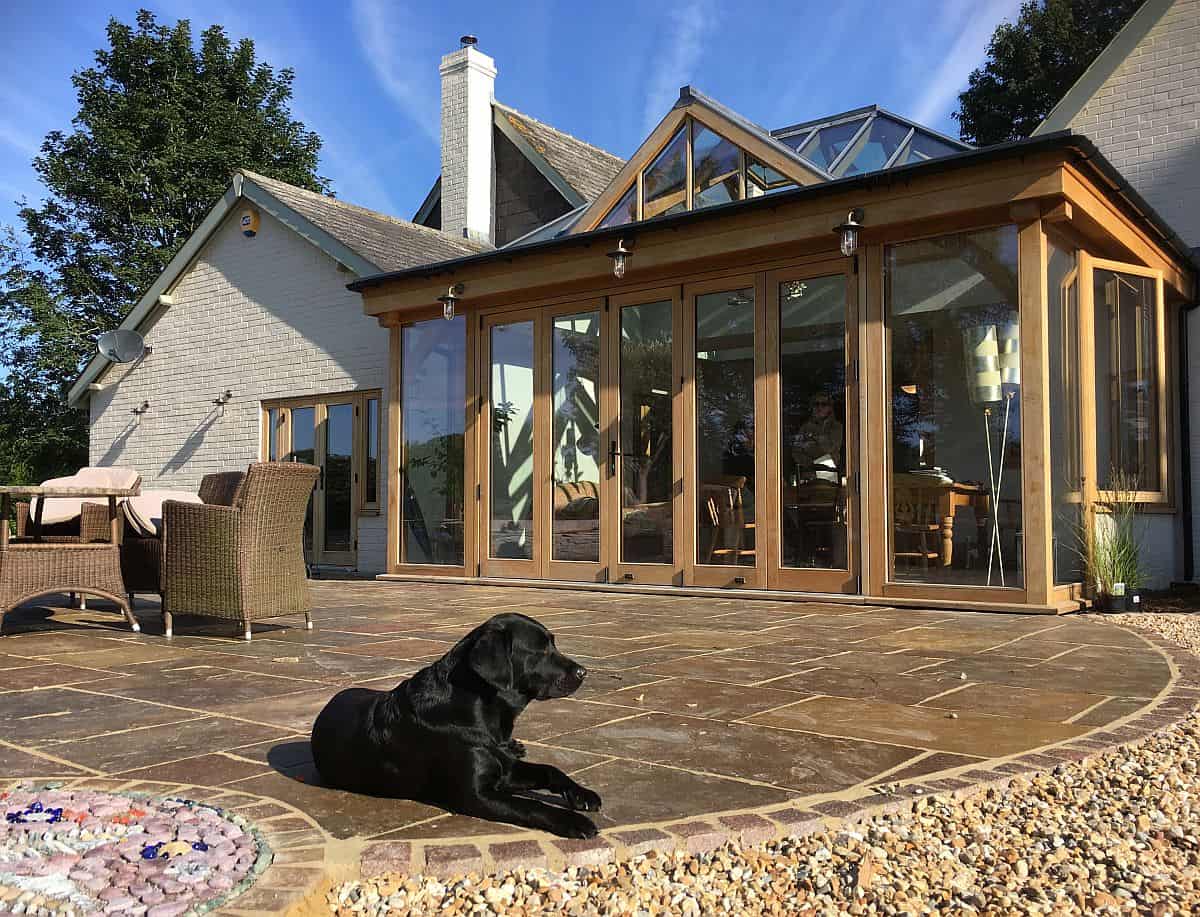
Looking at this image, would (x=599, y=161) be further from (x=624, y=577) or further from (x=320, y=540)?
(x=624, y=577)

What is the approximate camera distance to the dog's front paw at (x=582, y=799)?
215cm

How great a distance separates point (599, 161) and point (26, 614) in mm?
12500

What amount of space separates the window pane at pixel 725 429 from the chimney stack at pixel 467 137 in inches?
312

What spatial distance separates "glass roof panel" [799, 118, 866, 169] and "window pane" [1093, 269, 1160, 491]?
277 cm

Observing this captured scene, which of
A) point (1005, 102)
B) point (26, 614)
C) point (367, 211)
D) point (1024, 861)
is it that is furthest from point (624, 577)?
point (1005, 102)

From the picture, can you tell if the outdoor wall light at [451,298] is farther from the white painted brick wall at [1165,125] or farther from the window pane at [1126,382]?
the white painted brick wall at [1165,125]

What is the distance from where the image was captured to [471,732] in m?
2.17

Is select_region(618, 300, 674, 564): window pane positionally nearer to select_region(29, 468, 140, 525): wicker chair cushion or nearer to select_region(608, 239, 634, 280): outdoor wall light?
select_region(608, 239, 634, 280): outdoor wall light

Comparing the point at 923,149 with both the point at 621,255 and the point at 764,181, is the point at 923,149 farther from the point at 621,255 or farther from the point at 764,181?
the point at 621,255

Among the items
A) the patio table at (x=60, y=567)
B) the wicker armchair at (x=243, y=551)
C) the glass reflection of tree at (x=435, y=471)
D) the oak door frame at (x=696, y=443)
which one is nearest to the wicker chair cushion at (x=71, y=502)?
the patio table at (x=60, y=567)

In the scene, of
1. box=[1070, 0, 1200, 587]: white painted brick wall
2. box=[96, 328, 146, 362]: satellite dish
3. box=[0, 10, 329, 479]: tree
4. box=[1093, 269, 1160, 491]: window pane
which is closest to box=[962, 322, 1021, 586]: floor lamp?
box=[1093, 269, 1160, 491]: window pane

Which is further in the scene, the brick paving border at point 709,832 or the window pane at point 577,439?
the window pane at point 577,439

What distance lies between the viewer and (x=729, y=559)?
23.6 ft

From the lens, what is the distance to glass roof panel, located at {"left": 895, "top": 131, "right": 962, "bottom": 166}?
29.0ft
